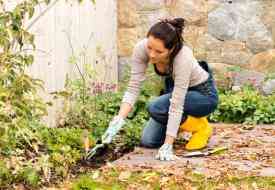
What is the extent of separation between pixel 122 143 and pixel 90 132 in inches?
10.1

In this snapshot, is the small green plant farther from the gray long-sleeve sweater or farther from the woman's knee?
the gray long-sleeve sweater

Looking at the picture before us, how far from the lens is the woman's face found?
3.96 m

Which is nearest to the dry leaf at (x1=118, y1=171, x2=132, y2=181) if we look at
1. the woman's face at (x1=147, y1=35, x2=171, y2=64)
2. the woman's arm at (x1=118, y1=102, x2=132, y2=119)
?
the woman's arm at (x1=118, y1=102, x2=132, y2=119)

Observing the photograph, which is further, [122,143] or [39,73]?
[39,73]

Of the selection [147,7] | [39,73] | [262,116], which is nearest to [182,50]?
[39,73]

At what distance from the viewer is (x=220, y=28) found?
6.60 meters

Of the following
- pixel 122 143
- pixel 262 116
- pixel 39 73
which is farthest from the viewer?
pixel 262 116

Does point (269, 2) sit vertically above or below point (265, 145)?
above

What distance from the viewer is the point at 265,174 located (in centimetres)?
379

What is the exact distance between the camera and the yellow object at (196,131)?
14.8 ft

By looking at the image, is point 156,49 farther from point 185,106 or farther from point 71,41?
point 71,41

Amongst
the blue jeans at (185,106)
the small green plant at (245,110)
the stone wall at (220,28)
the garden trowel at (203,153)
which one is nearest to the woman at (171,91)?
the blue jeans at (185,106)

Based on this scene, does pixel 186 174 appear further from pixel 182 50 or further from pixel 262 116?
pixel 262 116

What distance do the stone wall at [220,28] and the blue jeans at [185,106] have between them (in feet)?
6.68
